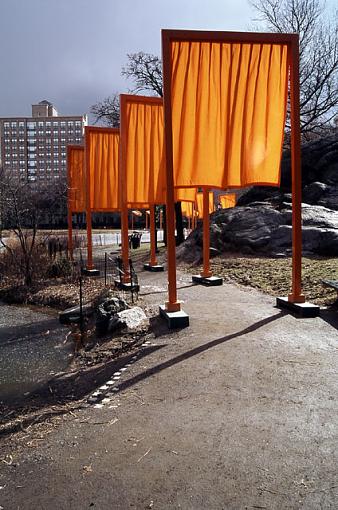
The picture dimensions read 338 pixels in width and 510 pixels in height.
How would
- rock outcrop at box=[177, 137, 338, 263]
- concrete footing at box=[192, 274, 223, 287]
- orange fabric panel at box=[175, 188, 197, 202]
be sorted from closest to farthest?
concrete footing at box=[192, 274, 223, 287]
orange fabric panel at box=[175, 188, 197, 202]
rock outcrop at box=[177, 137, 338, 263]

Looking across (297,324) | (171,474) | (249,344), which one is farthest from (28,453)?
(297,324)

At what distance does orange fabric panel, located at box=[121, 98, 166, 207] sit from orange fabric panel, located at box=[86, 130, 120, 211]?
285 cm

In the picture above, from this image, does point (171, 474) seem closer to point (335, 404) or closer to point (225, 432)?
point (225, 432)

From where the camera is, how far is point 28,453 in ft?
11.2

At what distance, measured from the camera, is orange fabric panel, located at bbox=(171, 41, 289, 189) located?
7.18 m

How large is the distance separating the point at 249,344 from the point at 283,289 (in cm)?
382

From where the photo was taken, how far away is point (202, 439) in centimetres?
340

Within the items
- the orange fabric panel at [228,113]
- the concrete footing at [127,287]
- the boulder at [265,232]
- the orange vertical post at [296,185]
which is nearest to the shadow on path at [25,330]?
the concrete footing at [127,287]

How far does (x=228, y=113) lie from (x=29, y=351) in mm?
5289

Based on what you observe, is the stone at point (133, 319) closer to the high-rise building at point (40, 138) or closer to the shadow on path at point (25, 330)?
the shadow on path at point (25, 330)

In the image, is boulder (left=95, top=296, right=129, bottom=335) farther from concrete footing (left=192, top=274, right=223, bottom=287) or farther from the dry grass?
the dry grass

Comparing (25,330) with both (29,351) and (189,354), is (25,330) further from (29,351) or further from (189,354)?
(189,354)

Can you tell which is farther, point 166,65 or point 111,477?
point 166,65

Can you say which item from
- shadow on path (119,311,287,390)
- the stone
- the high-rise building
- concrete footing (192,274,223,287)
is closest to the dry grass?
concrete footing (192,274,223,287)
